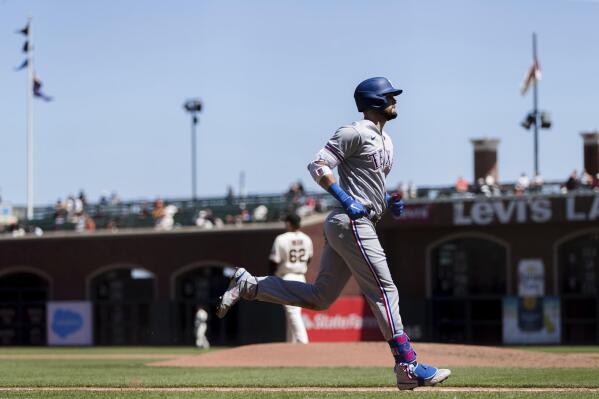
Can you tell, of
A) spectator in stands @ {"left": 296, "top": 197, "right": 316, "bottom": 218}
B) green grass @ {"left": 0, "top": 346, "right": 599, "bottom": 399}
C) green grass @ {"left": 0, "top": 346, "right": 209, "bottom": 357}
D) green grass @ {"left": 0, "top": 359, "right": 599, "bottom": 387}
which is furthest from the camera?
spectator in stands @ {"left": 296, "top": 197, "right": 316, "bottom": 218}

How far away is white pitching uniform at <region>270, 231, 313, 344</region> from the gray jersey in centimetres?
763

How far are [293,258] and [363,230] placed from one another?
26.4ft

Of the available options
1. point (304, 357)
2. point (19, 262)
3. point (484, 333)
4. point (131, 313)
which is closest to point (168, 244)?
point (131, 313)

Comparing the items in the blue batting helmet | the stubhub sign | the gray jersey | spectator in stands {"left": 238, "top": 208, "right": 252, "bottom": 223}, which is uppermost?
the blue batting helmet

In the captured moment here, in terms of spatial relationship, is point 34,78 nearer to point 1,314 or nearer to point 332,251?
point 1,314

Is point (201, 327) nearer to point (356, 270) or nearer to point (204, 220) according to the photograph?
point (204, 220)

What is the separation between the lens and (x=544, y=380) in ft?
36.0

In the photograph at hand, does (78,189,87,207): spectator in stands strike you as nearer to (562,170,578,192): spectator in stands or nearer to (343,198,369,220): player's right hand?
(562,170,578,192): spectator in stands

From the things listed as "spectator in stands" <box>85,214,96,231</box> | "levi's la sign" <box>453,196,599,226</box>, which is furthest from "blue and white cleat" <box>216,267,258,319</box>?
"spectator in stands" <box>85,214,96,231</box>

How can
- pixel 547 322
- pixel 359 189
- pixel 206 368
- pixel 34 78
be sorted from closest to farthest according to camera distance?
pixel 359 189 < pixel 206 368 < pixel 547 322 < pixel 34 78

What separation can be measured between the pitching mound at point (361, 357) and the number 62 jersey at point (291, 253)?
1197 mm

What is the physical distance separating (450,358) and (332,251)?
631 centimetres

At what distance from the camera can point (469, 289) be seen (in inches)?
1485

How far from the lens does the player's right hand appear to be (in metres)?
8.84
